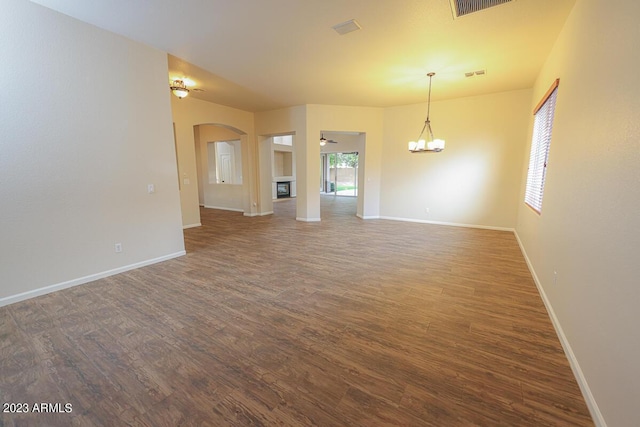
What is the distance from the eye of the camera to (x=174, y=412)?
1.48 m

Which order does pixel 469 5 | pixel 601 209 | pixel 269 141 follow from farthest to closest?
pixel 269 141
pixel 469 5
pixel 601 209

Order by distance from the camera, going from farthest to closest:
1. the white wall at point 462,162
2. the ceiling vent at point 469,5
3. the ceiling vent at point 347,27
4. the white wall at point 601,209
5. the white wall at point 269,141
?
1. the white wall at point 269,141
2. the white wall at point 462,162
3. the ceiling vent at point 347,27
4. the ceiling vent at point 469,5
5. the white wall at point 601,209

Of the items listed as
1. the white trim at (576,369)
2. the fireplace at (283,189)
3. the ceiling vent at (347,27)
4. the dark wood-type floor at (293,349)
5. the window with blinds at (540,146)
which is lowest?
the dark wood-type floor at (293,349)

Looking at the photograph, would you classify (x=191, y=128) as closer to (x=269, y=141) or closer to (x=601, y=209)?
(x=269, y=141)

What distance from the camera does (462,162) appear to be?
6.16m

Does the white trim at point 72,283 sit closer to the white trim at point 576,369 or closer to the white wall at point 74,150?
the white wall at point 74,150

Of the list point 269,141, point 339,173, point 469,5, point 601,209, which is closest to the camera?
point 601,209

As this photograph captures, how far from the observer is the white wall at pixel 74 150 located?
2.62 m

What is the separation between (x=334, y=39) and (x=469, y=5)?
1.50 m

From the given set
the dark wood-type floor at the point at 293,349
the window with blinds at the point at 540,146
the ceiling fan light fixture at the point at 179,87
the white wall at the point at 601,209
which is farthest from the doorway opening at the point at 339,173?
the white wall at the point at 601,209

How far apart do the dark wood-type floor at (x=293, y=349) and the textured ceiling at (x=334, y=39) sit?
3031 mm

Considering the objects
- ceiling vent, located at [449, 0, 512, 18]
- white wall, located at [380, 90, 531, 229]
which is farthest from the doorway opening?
ceiling vent, located at [449, 0, 512, 18]

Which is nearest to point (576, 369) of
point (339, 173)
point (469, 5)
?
point (469, 5)

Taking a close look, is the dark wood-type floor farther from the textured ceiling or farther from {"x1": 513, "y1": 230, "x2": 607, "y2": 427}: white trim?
the textured ceiling
